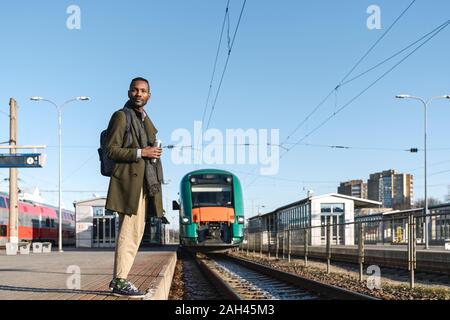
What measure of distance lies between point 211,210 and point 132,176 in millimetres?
17602

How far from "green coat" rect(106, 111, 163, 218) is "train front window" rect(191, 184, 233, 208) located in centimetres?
1761

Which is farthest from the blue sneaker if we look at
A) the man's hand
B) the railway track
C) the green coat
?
the railway track

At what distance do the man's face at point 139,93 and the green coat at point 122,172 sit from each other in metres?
0.20

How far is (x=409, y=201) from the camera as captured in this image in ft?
468

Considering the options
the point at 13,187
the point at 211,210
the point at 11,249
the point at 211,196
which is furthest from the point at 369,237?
the point at 13,187

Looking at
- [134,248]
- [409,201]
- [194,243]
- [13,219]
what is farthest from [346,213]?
[409,201]

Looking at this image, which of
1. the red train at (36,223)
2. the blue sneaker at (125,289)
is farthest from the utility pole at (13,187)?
the blue sneaker at (125,289)

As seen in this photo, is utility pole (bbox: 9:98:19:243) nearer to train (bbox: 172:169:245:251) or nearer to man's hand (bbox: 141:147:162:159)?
train (bbox: 172:169:245:251)

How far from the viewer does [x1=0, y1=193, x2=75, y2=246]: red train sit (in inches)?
1545

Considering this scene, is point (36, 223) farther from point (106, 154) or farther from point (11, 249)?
point (106, 154)

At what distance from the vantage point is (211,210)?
2248 centimetres

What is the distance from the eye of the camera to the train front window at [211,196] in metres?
22.6

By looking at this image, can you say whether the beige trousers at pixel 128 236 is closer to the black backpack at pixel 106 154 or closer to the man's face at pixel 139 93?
the black backpack at pixel 106 154
